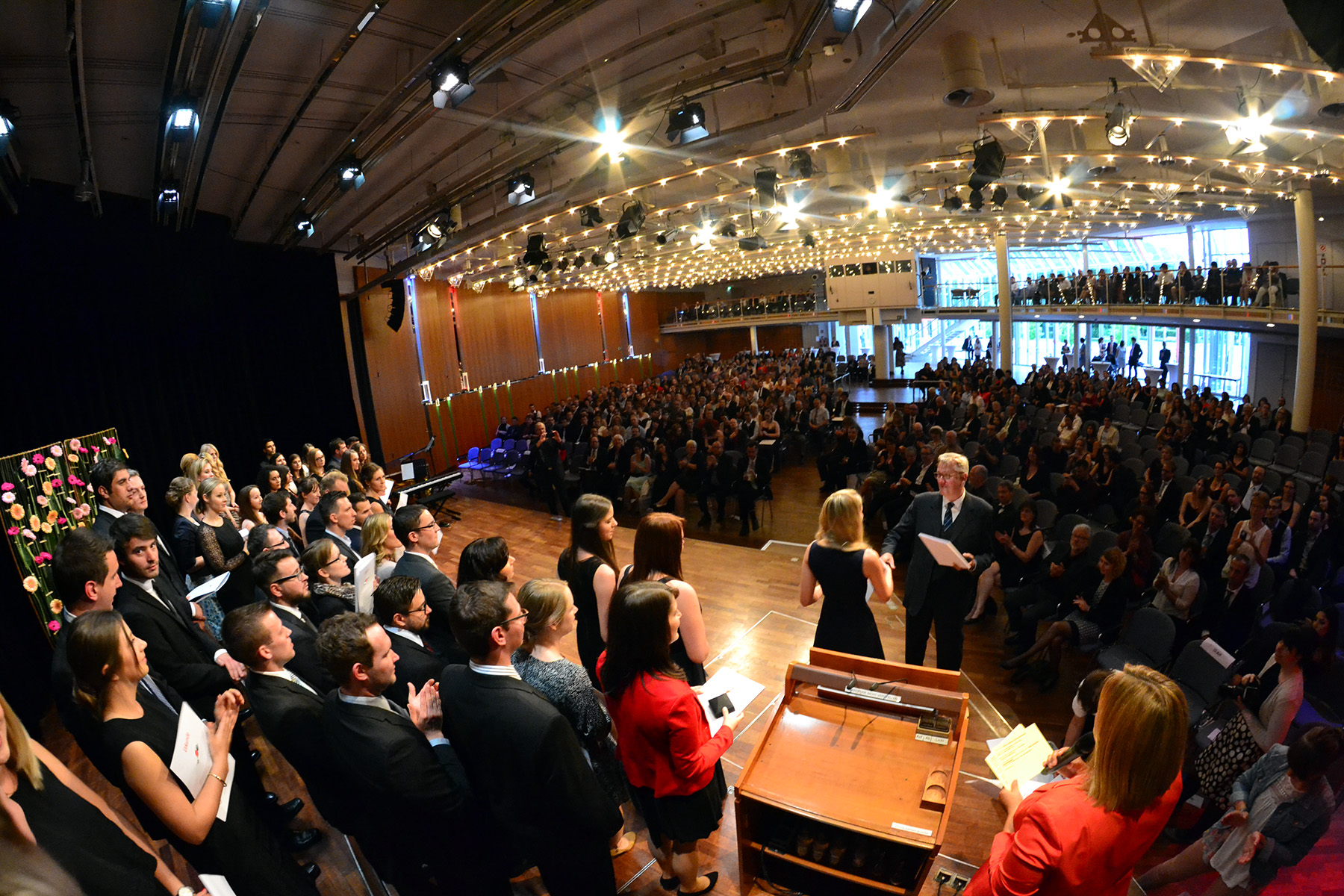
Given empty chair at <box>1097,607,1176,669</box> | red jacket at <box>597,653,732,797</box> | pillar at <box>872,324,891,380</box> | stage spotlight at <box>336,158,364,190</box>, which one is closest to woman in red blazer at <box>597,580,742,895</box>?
red jacket at <box>597,653,732,797</box>

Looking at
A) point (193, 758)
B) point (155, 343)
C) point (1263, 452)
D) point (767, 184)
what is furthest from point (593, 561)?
point (1263, 452)

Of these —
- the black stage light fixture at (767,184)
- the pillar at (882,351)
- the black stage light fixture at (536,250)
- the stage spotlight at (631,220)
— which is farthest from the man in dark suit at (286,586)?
the pillar at (882,351)

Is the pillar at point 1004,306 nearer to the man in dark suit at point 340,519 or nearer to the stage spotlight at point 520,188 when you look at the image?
the stage spotlight at point 520,188

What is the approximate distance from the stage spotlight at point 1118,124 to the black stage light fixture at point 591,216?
590cm

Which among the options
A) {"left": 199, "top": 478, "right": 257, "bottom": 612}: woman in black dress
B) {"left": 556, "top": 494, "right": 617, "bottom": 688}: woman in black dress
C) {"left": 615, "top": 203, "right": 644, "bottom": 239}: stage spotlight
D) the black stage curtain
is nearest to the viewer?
{"left": 556, "top": 494, "right": 617, "bottom": 688}: woman in black dress

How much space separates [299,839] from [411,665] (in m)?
1.38

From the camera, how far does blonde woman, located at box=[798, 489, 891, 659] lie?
291 cm

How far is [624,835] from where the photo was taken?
2.91 m

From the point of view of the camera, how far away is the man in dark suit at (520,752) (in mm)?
1905

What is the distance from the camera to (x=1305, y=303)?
9797 millimetres

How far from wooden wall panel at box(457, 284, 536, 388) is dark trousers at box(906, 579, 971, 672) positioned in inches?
594

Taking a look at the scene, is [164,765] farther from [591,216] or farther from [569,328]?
[569,328]

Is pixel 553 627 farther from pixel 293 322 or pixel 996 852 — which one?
pixel 293 322

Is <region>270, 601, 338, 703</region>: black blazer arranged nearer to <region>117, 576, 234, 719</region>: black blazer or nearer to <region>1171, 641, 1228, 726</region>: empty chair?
<region>117, 576, 234, 719</region>: black blazer
